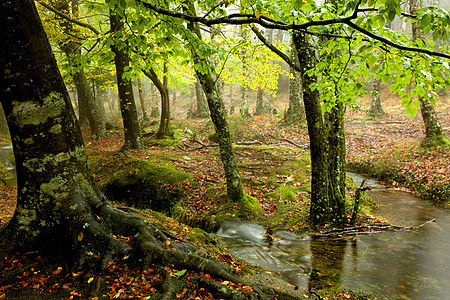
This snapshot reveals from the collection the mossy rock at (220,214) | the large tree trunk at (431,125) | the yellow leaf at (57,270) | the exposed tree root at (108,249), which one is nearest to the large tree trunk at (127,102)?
the mossy rock at (220,214)

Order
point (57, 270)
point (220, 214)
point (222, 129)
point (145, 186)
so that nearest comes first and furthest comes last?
1. point (57, 270)
2. point (222, 129)
3. point (220, 214)
4. point (145, 186)

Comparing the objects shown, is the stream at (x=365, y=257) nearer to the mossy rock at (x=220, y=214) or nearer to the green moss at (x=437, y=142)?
the mossy rock at (x=220, y=214)

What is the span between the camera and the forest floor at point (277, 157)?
26.0ft

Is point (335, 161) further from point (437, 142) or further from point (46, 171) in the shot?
point (437, 142)

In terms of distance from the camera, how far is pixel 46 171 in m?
2.89

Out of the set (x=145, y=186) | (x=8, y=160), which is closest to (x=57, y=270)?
(x=145, y=186)

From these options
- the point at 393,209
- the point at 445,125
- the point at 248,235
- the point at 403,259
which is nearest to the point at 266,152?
the point at 393,209

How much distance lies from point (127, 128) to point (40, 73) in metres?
8.16

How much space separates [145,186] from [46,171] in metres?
5.89

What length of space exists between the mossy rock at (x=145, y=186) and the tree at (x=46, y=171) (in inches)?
199

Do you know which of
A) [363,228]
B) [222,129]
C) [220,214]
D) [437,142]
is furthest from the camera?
[437,142]

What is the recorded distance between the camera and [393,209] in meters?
8.45

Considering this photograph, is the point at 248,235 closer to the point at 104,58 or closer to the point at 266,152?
the point at 104,58

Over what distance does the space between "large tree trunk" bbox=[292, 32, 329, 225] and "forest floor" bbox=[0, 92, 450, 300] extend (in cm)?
81
